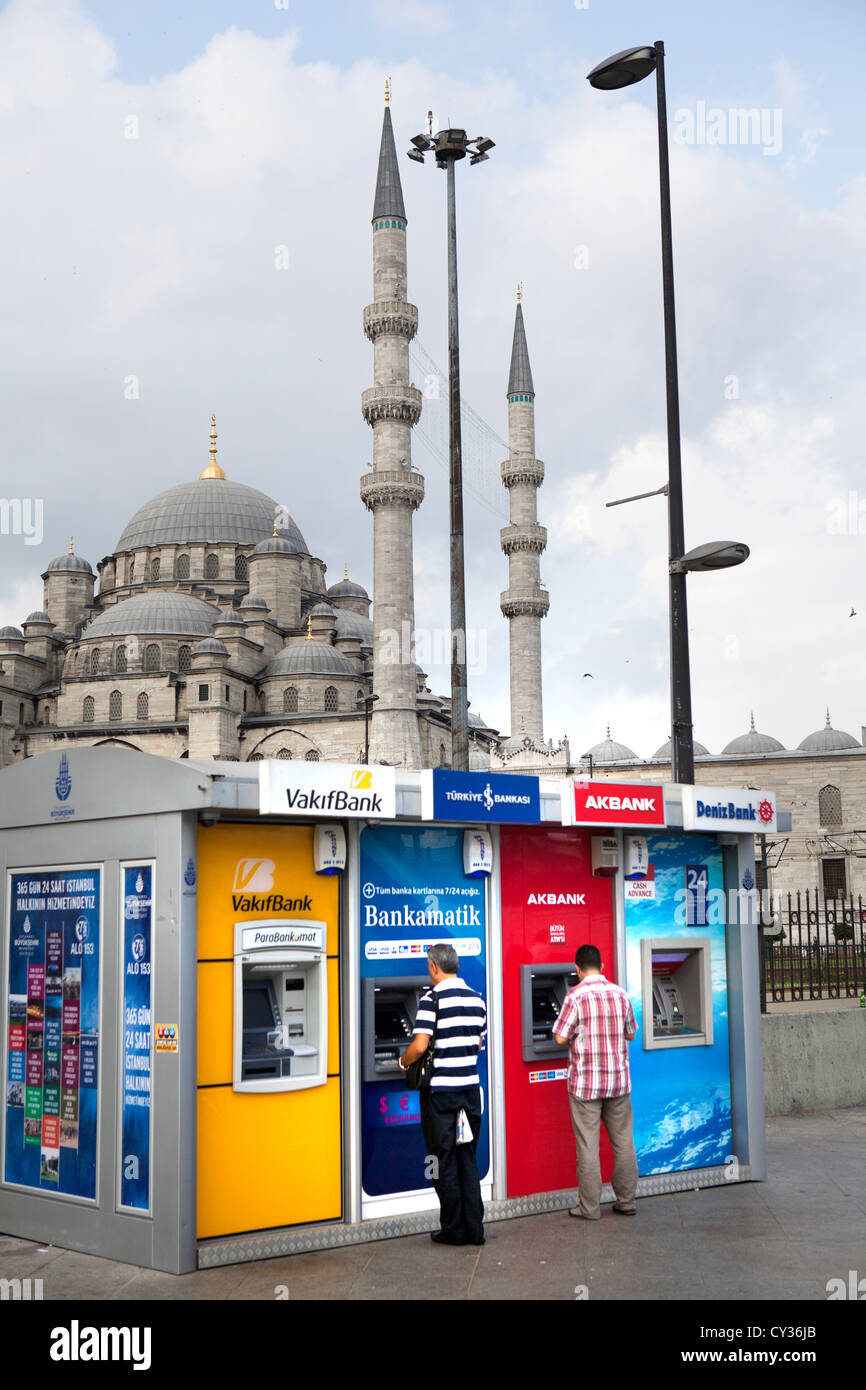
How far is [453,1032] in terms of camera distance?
20.8ft

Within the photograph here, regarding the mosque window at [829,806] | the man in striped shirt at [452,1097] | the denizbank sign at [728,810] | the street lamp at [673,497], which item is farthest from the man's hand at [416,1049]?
the mosque window at [829,806]

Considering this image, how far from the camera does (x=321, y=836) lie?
6707 millimetres

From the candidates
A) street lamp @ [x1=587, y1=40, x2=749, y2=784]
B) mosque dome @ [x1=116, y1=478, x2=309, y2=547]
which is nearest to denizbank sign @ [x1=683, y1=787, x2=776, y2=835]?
street lamp @ [x1=587, y1=40, x2=749, y2=784]

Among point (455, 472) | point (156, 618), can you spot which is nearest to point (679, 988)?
point (455, 472)

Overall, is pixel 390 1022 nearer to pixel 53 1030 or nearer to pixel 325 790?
pixel 325 790

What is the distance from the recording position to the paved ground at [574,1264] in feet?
18.1

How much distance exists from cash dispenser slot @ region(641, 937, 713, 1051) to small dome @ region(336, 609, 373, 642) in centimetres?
5328

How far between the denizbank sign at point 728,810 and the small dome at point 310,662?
47.7 metres

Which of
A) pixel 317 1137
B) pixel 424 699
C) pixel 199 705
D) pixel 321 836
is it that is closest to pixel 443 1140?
pixel 317 1137

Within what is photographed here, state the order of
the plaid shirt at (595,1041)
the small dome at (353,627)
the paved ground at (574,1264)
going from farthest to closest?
the small dome at (353,627), the plaid shirt at (595,1041), the paved ground at (574,1264)

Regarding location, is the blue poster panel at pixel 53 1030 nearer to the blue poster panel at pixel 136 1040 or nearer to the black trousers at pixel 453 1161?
the blue poster panel at pixel 136 1040

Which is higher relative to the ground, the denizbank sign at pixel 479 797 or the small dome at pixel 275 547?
the small dome at pixel 275 547
